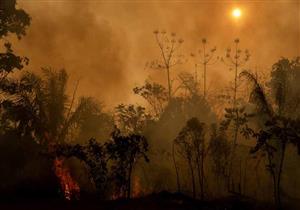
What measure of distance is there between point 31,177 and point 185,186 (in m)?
10.0

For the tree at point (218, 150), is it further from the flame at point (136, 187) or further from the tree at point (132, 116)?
the tree at point (132, 116)

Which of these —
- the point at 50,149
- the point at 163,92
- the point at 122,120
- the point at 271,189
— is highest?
the point at 163,92

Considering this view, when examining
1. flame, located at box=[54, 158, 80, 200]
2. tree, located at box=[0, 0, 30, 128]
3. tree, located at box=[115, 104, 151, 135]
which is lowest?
flame, located at box=[54, 158, 80, 200]

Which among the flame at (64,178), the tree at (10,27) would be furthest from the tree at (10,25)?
the flame at (64,178)

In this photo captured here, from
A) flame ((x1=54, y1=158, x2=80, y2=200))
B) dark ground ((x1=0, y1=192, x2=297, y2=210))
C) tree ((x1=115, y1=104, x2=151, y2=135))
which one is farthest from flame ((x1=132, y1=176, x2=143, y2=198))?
dark ground ((x1=0, y1=192, x2=297, y2=210))

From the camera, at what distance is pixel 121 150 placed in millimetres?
22234

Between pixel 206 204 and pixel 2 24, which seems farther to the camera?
pixel 2 24

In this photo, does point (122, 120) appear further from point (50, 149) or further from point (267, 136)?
point (267, 136)

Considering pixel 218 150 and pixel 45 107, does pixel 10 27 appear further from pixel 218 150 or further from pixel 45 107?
pixel 218 150

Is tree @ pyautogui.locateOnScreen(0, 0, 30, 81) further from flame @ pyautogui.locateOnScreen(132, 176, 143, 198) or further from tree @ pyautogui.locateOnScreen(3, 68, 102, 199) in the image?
flame @ pyautogui.locateOnScreen(132, 176, 143, 198)

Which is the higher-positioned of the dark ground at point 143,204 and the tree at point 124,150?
the tree at point 124,150

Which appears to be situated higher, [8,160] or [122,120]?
[122,120]

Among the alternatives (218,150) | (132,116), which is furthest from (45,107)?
(218,150)

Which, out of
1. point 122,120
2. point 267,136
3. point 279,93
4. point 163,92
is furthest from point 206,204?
point 163,92
